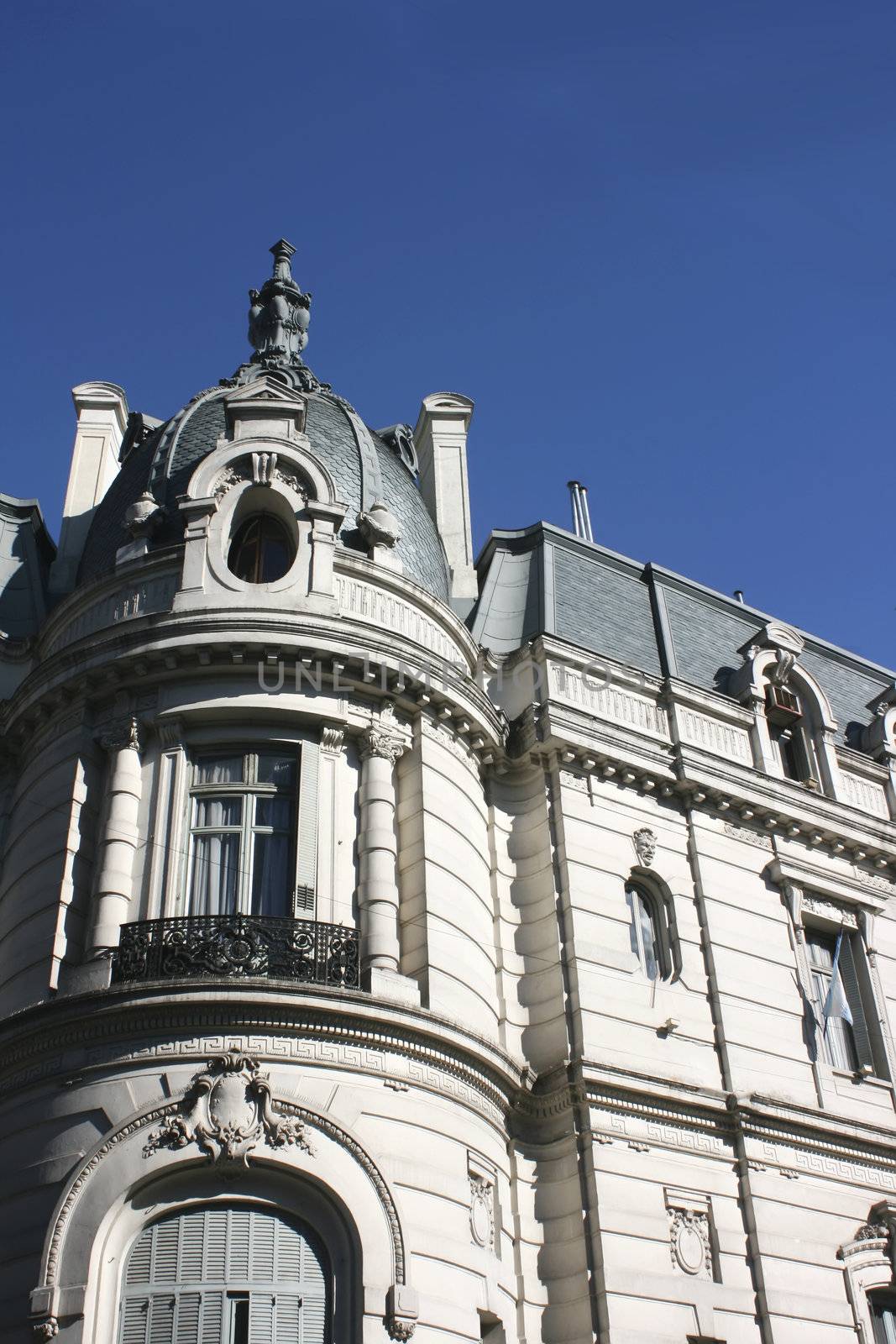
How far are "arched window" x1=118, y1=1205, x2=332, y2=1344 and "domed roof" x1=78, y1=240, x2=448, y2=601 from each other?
9.90 m

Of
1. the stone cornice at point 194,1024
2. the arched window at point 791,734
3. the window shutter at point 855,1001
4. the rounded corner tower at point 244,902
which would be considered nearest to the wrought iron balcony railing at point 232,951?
the rounded corner tower at point 244,902

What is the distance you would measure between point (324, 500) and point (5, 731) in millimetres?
5825

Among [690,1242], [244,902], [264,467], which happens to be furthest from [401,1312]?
[264,467]

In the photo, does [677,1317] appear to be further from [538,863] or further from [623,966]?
[538,863]

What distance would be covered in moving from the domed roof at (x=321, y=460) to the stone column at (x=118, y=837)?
132 inches

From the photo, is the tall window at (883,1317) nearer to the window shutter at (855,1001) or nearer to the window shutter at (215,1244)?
the window shutter at (855,1001)

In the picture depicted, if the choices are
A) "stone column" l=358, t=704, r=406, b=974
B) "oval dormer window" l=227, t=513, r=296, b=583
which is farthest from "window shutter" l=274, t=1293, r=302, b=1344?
"oval dormer window" l=227, t=513, r=296, b=583

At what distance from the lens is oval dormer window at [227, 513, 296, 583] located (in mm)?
21797

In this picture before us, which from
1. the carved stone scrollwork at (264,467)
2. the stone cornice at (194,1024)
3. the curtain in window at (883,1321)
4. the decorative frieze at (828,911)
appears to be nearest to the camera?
the stone cornice at (194,1024)

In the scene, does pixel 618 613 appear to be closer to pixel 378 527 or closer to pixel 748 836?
pixel 748 836

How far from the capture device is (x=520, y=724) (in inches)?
896

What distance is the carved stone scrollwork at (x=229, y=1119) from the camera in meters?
16.0

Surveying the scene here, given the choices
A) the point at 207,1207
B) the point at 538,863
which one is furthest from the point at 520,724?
the point at 207,1207

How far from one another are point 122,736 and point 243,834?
217cm
